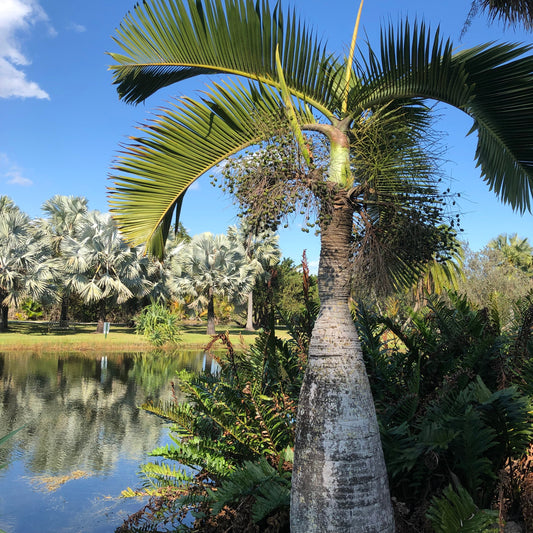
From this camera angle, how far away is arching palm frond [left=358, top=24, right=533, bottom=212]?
9.25 ft

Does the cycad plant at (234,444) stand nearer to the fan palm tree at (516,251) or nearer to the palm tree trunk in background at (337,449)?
the palm tree trunk in background at (337,449)

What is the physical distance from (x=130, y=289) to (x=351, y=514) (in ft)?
87.3

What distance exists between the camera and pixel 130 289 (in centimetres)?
2775

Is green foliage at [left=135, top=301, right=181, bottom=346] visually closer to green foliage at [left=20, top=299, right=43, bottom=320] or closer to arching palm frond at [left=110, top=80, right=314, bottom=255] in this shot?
green foliage at [left=20, top=299, right=43, bottom=320]

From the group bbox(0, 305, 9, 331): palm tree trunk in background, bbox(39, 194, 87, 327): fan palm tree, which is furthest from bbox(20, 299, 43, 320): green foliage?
bbox(0, 305, 9, 331): palm tree trunk in background

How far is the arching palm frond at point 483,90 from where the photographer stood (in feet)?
9.25

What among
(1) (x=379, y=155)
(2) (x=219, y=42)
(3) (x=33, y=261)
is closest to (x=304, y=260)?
(1) (x=379, y=155)

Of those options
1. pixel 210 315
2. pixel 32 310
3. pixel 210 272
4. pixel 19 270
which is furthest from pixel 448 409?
pixel 32 310

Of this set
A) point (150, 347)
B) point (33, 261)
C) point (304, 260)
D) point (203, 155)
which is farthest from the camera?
point (33, 261)

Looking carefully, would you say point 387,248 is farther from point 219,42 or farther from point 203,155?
point 219,42

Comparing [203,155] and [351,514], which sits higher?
[203,155]

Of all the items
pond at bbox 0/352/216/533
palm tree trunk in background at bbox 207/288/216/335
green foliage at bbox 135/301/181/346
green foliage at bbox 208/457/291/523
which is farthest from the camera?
palm tree trunk in background at bbox 207/288/216/335

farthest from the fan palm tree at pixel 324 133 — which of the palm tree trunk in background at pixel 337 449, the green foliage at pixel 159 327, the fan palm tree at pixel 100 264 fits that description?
the fan palm tree at pixel 100 264

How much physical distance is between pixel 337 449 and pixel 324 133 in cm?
196
